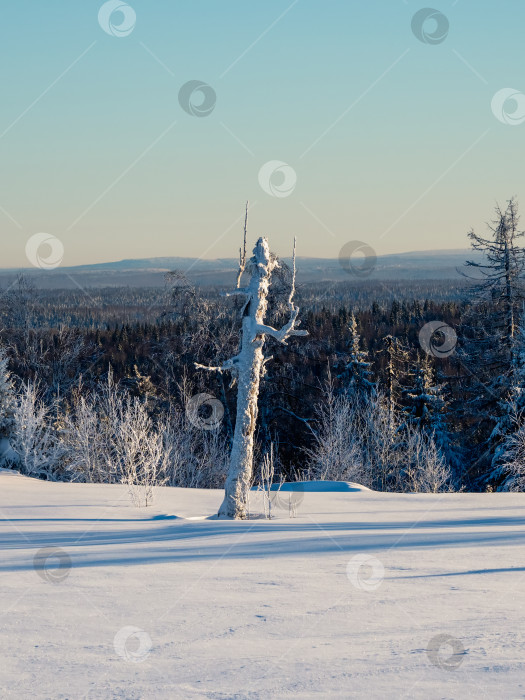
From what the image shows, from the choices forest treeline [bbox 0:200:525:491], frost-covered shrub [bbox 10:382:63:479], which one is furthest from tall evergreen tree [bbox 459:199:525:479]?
frost-covered shrub [bbox 10:382:63:479]

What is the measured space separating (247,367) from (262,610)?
7.40m

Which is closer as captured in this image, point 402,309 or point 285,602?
point 285,602

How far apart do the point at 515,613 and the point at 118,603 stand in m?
3.15

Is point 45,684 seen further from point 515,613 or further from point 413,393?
point 413,393

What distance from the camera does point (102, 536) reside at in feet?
33.2

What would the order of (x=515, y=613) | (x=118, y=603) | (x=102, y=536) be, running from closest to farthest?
(x=515, y=613) → (x=118, y=603) → (x=102, y=536)

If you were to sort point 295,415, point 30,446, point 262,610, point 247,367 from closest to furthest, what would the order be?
point 262,610
point 247,367
point 30,446
point 295,415

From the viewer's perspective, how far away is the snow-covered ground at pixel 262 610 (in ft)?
14.2

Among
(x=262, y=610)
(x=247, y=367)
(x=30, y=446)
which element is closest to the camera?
(x=262, y=610)

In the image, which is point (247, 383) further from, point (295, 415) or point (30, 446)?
point (295, 415)

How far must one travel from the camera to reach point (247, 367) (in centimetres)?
1314

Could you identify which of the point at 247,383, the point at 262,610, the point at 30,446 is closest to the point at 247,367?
the point at 247,383

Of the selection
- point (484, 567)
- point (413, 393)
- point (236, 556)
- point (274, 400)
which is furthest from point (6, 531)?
point (413, 393)

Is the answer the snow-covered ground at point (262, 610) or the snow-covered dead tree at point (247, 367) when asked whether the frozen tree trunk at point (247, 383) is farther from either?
the snow-covered ground at point (262, 610)
